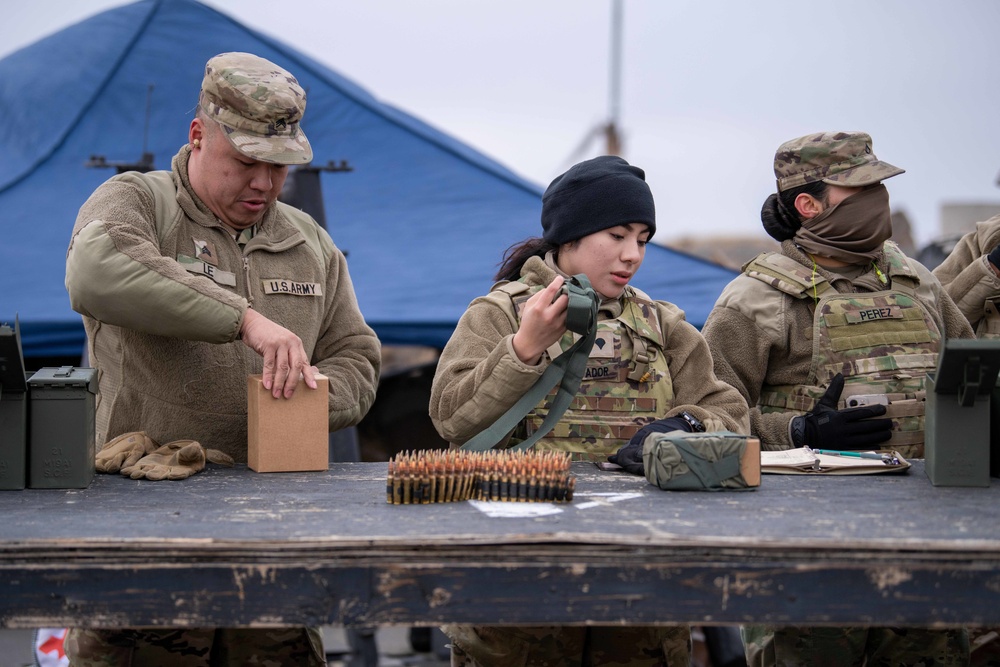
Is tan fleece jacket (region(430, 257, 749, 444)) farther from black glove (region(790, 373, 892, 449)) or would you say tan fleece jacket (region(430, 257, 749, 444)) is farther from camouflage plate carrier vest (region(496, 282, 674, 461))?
black glove (region(790, 373, 892, 449))

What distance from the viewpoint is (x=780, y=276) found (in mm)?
3986

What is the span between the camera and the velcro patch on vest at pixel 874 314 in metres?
3.88

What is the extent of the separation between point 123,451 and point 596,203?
1.63m

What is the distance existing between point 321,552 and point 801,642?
1.80m

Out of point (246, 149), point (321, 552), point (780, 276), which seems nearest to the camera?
point (321, 552)

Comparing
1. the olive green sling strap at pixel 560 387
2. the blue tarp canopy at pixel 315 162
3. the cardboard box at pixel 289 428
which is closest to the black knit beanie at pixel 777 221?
the olive green sling strap at pixel 560 387

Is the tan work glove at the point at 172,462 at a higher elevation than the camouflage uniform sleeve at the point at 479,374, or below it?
below

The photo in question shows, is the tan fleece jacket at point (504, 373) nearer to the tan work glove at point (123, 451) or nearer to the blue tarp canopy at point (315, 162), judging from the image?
the tan work glove at point (123, 451)

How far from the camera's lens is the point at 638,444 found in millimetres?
3305

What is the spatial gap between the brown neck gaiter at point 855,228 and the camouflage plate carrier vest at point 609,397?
0.86 m

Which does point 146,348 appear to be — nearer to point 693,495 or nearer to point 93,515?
point 93,515

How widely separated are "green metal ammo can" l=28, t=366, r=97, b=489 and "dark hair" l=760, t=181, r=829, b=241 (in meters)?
2.52

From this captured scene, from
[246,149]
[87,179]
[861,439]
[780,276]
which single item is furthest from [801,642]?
[87,179]

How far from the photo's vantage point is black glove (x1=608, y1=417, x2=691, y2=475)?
3.26m
